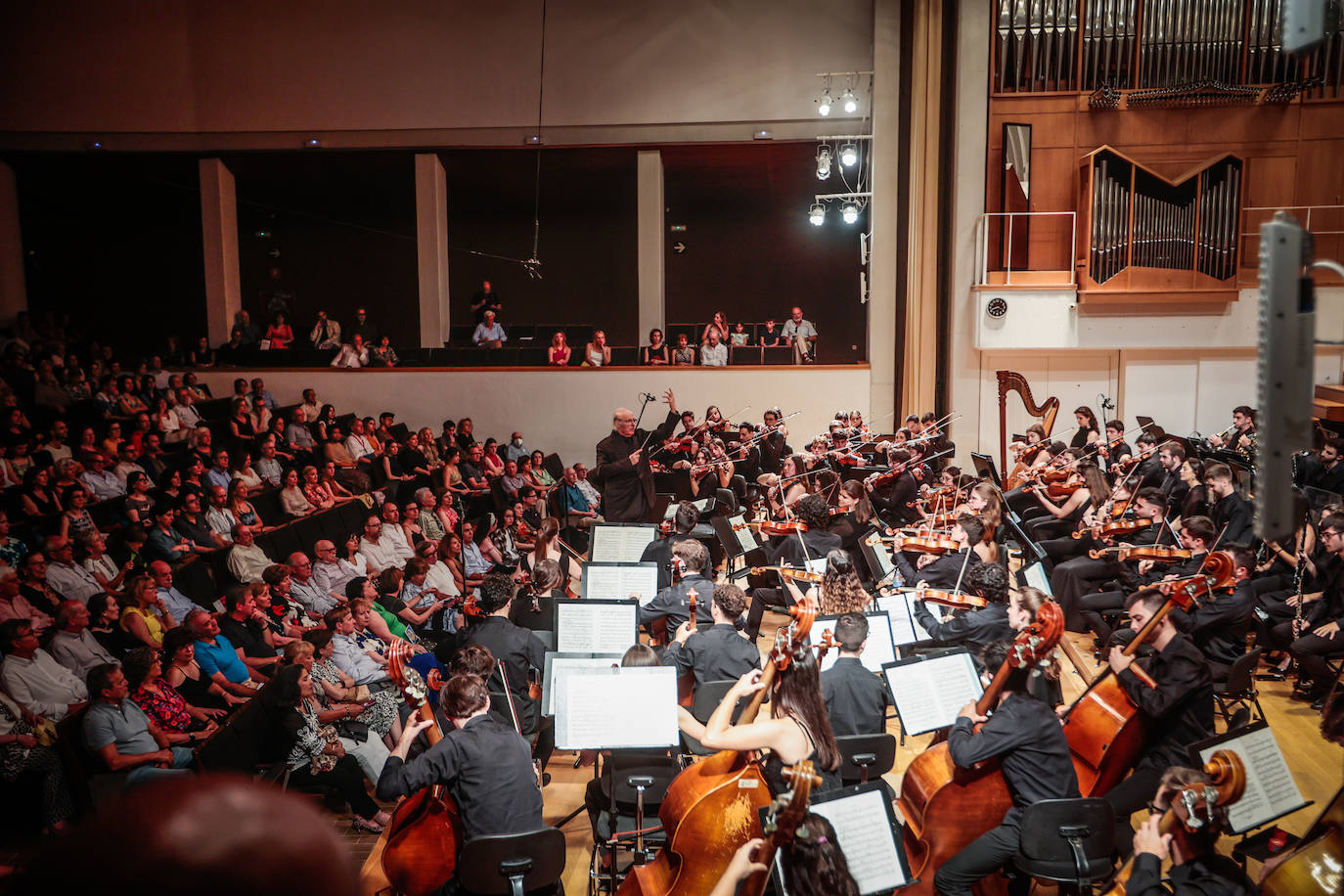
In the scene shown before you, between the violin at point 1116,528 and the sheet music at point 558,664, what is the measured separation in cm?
474

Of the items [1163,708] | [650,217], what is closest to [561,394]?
[650,217]

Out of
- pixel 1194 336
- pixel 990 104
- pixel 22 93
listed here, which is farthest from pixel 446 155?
pixel 1194 336

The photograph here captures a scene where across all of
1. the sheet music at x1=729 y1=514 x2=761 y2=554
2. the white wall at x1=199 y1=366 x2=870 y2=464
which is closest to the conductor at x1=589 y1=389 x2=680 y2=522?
the sheet music at x1=729 y1=514 x2=761 y2=554

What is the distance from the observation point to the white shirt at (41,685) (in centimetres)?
499

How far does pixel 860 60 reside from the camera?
15203 mm

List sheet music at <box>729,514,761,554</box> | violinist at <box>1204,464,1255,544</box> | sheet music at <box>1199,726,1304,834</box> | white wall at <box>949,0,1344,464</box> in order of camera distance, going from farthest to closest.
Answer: white wall at <box>949,0,1344,464</box>, sheet music at <box>729,514,761,554</box>, violinist at <box>1204,464,1255,544</box>, sheet music at <box>1199,726,1304,834</box>

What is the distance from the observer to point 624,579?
20.7ft

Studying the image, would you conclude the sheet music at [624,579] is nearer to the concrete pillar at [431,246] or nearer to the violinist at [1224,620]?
the violinist at [1224,620]

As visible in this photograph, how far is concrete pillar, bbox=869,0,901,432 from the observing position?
1483cm

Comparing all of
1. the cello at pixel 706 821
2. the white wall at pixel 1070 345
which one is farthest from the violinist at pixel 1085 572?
the white wall at pixel 1070 345

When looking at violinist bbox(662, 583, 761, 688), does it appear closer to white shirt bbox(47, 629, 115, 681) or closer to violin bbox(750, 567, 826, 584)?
violin bbox(750, 567, 826, 584)

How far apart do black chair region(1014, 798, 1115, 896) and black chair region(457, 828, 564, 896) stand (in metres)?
1.78

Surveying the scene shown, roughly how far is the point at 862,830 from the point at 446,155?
50.1 ft

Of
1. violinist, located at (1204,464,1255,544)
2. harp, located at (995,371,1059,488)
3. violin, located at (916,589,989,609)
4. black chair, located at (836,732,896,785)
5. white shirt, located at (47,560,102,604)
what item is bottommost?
black chair, located at (836,732,896,785)
